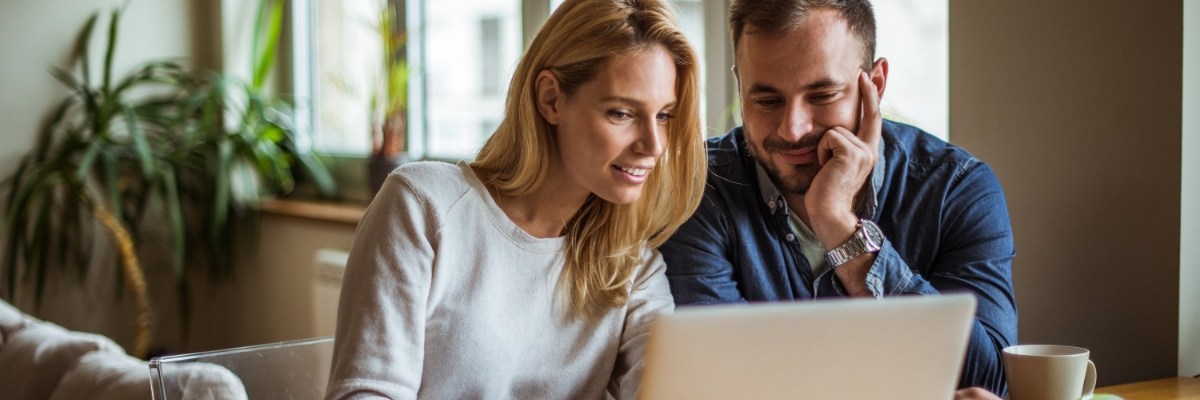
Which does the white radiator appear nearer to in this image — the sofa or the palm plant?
the palm plant

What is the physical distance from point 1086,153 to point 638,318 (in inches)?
32.8

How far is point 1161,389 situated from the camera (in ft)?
5.57

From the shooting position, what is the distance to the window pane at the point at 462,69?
12.4ft

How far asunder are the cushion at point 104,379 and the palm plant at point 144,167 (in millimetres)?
1663

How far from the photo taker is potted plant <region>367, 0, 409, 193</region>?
12.6 feet

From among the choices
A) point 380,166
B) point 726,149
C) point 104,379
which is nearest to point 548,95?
point 726,149

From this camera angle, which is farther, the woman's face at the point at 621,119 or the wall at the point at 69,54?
the wall at the point at 69,54

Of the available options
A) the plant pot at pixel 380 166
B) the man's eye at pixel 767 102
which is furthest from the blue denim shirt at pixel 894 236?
the plant pot at pixel 380 166

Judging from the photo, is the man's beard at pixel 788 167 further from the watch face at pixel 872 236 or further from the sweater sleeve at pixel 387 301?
the sweater sleeve at pixel 387 301

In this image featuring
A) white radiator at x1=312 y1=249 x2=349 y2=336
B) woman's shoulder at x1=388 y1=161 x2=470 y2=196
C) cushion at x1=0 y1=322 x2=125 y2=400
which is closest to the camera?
woman's shoulder at x1=388 y1=161 x2=470 y2=196

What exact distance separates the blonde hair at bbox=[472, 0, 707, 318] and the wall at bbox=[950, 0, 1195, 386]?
0.67 m

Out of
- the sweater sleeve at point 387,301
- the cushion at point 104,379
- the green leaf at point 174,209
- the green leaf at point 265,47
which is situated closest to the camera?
the sweater sleeve at point 387,301

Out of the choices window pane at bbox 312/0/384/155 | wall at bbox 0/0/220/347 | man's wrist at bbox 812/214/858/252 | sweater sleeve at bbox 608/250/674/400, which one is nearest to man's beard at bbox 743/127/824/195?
man's wrist at bbox 812/214/858/252

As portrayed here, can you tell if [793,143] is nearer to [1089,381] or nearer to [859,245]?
[859,245]
